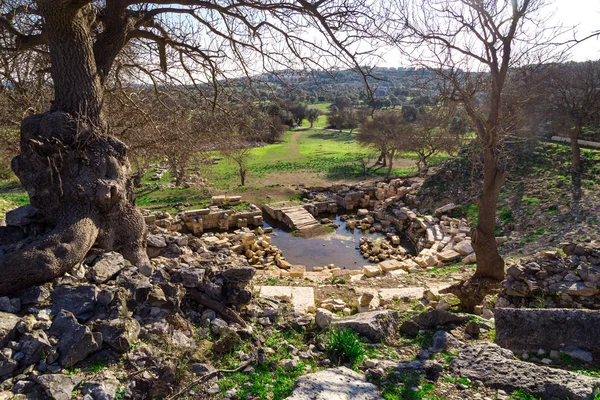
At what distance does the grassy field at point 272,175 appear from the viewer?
1833 centimetres

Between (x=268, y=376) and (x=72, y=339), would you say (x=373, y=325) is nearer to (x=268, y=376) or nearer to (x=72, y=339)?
(x=268, y=376)

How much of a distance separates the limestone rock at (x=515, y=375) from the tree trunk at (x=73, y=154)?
3.75m

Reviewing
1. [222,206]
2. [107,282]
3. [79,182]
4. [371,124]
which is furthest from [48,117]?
[371,124]

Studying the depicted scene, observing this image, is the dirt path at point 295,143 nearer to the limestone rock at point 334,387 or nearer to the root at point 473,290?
the root at point 473,290

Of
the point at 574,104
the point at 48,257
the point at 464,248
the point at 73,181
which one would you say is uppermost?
the point at 574,104

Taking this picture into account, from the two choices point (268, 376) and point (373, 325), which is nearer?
point (268, 376)

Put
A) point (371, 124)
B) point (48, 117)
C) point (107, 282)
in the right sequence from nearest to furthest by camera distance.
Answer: point (107, 282)
point (48, 117)
point (371, 124)

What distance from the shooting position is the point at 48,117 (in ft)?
15.0

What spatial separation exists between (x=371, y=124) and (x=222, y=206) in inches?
564

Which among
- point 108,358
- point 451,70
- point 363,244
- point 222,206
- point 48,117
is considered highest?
point 451,70

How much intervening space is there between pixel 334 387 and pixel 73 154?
12.9 feet

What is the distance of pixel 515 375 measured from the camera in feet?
11.3

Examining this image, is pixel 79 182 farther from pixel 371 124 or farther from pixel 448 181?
pixel 371 124

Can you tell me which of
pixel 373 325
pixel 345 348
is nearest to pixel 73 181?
pixel 345 348
